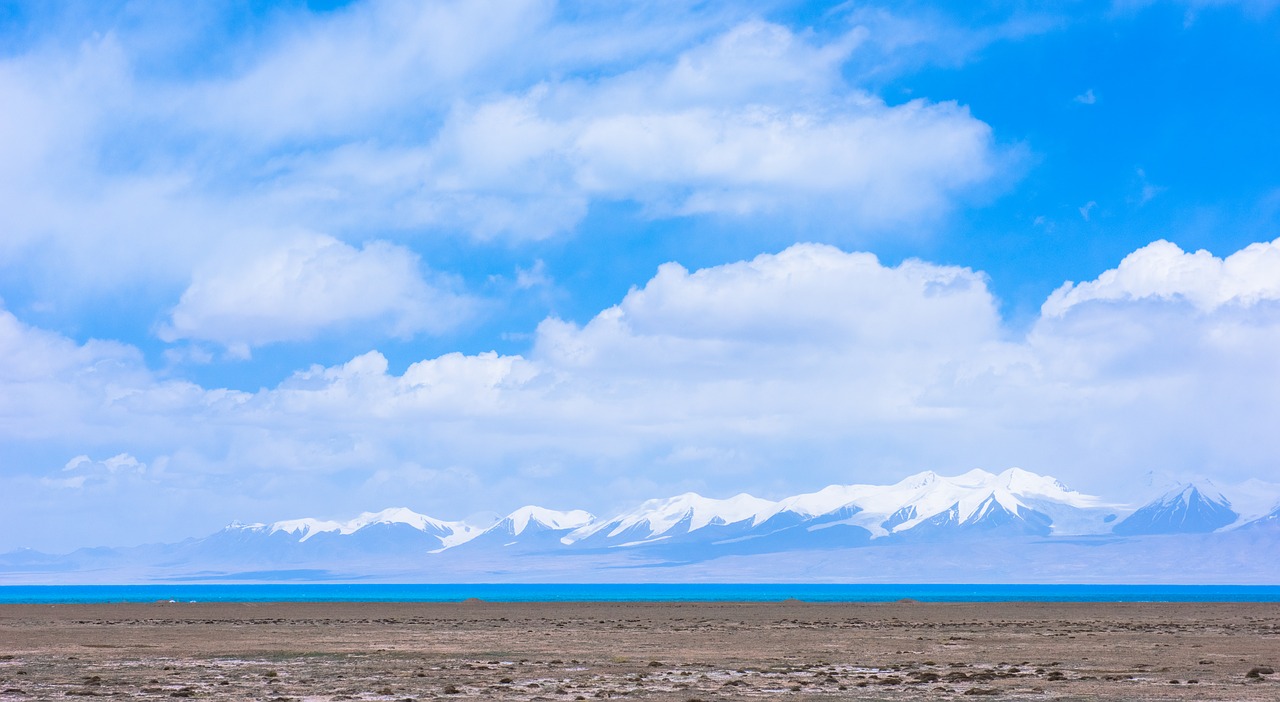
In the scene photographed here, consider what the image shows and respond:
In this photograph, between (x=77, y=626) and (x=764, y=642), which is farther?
(x=77, y=626)

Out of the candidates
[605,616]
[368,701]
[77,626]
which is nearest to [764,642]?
[368,701]

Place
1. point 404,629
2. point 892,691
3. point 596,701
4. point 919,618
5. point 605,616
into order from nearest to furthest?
point 596,701 < point 892,691 < point 404,629 < point 919,618 < point 605,616

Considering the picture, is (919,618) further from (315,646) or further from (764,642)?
(315,646)

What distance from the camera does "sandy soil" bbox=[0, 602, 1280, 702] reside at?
36.1m

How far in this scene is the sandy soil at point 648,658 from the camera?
3612 centimetres

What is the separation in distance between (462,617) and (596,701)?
197 feet

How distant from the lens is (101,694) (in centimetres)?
3497

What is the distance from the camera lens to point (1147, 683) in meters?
37.4

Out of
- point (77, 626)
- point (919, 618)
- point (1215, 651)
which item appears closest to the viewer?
point (1215, 651)

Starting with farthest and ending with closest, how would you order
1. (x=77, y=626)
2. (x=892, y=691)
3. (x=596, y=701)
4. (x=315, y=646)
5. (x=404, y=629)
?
(x=77, y=626), (x=404, y=629), (x=315, y=646), (x=892, y=691), (x=596, y=701)

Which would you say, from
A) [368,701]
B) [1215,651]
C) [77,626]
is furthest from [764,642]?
[77,626]

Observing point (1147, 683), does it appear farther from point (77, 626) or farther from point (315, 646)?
point (77, 626)

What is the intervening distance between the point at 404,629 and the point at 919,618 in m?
34.0

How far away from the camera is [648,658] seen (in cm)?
4894
